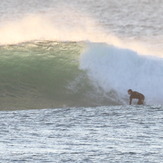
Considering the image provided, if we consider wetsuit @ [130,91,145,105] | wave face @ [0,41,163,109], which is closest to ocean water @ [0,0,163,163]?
wave face @ [0,41,163,109]

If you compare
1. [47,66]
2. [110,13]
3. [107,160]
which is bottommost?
[107,160]

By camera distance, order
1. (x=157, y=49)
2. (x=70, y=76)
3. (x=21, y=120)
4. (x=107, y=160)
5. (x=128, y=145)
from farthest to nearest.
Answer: (x=157, y=49) → (x=70, y=76) → (x=21, y=120) → (x=128, y=145) → (x=107, y=160)

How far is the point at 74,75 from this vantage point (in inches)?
1091

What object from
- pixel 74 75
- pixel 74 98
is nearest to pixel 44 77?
pixel 74 75

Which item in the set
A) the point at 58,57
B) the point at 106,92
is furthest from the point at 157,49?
the point at 106,92

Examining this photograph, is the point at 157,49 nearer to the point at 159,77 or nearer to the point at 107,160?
the point at 159,77

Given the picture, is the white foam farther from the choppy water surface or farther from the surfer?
the choppy water surface

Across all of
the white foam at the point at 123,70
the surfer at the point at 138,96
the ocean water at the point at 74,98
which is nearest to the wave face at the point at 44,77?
the ocean water at the point at 74,98

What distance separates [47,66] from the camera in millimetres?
28625

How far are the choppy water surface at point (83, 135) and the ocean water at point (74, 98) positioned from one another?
0.02 m

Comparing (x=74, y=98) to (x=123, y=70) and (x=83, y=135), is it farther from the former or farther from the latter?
(x=83, y=135)

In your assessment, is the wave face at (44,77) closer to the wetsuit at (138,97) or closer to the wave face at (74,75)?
Result: the wave face at (74,75)

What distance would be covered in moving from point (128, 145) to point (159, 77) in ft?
25.7

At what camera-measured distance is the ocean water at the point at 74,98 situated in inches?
776
